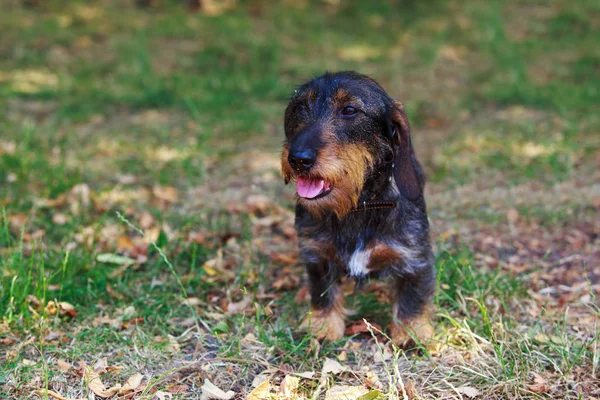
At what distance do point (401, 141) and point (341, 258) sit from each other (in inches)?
30.5

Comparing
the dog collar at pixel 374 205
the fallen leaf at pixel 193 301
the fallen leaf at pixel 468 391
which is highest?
the dog collar at pixel 374 205

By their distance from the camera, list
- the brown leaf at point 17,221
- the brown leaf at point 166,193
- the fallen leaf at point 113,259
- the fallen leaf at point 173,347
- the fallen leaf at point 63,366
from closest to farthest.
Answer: the fallen leaf at point 63,366
the fallen leaf at point 173,347
the fallen leaf at point 113,259
the brown leaf at point 17,221
the brown leaf at point 166,193

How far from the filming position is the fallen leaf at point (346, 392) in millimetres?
3375

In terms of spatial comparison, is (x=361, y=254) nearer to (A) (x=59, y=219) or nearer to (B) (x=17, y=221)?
(A) (x=59, y=219)

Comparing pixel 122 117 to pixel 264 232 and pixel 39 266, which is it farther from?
pixel 39 266

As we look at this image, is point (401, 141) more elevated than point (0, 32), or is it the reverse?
point (401, 141)

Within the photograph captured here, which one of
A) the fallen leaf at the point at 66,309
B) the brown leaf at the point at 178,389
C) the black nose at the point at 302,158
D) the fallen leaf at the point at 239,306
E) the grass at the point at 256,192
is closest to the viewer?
the black nose at the point at 302,158

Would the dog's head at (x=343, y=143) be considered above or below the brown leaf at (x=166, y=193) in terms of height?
above

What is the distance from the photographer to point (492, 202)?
596 centimetres

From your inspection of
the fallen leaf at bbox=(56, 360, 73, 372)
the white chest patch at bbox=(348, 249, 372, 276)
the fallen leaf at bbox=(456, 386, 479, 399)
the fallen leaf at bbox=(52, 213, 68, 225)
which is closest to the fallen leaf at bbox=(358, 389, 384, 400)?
the fallen leaf at bbox=(456, 386, 479, 399)

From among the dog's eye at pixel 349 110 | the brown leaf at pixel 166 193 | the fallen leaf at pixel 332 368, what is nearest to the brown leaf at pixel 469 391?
the fallen leaf at pixel 332 368

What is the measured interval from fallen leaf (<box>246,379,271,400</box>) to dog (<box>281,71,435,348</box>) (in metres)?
0.50

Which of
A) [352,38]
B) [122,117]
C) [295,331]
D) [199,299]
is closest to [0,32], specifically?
[122,117]

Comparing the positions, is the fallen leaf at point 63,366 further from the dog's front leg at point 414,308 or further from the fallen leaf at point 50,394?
the dog's front leg at point 414,308
